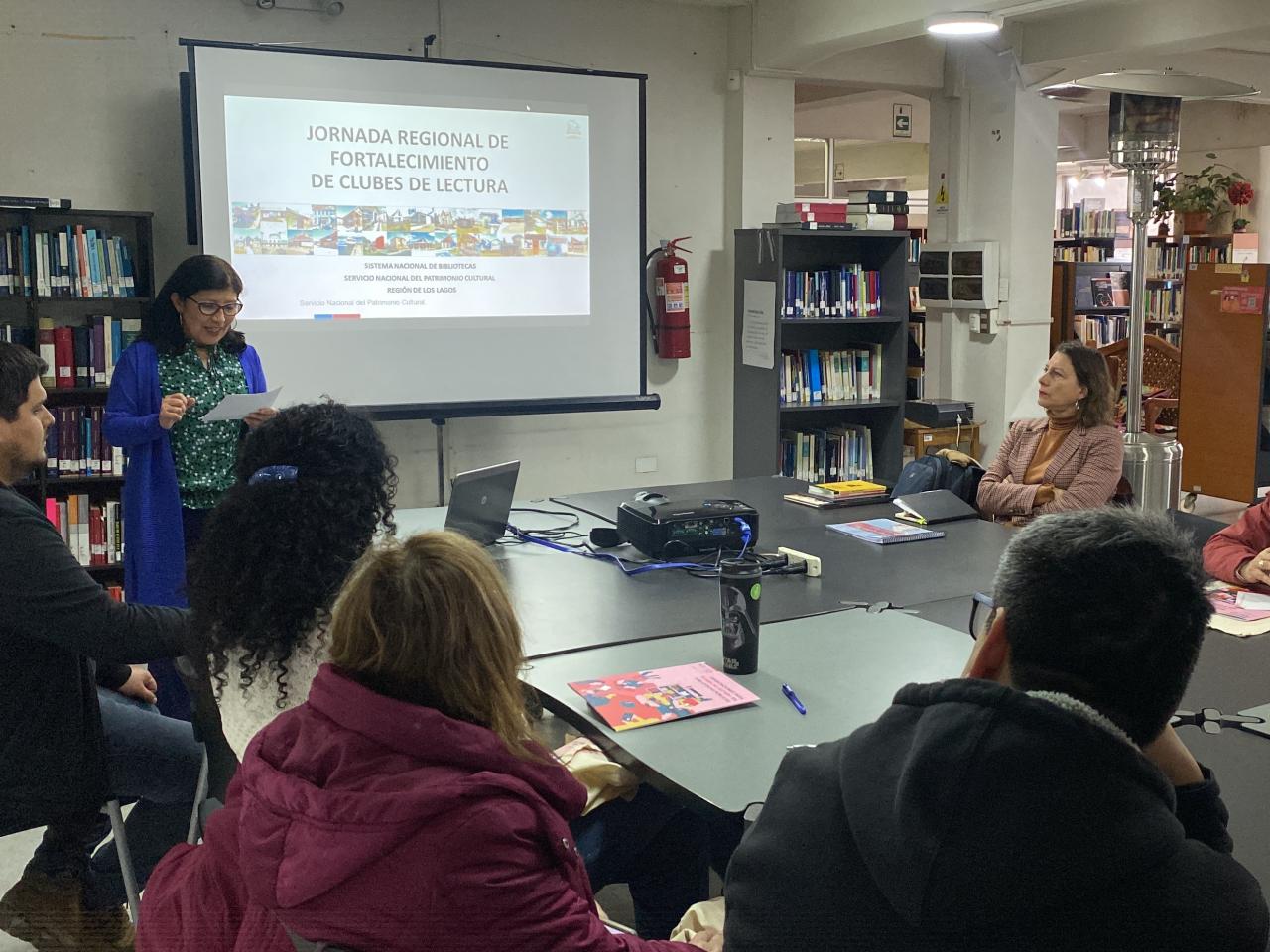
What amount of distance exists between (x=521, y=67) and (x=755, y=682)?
12.4 feet

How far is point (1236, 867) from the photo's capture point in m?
1.04

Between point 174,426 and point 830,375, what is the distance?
3.48m

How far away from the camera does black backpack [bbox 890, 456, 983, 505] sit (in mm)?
4109

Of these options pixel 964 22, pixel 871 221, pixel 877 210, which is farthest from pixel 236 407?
pixel 877 210

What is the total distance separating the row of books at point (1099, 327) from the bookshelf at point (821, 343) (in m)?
3.29

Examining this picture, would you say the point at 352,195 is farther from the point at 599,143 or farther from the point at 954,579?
the point at 954,579

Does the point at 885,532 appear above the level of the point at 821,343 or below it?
below

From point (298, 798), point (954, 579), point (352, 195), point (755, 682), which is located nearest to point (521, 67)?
point (352, 195)

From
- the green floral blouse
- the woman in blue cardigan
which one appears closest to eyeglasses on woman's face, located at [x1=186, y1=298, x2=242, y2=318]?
the woman in blue cardigan

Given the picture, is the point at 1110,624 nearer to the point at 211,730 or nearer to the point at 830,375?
the point at 211,730

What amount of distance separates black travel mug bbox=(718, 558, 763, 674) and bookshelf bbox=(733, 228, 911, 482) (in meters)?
3.59

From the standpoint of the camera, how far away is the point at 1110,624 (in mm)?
1066

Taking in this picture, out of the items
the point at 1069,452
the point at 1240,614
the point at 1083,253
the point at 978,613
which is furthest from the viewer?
the point at 1083,253

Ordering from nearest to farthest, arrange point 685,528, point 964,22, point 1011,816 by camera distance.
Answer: point 1011,816 → point 685,528 → point 964,22
